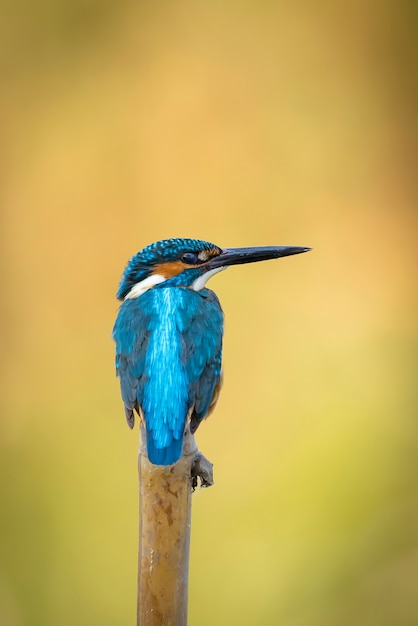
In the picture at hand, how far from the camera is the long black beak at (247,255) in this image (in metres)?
1.38

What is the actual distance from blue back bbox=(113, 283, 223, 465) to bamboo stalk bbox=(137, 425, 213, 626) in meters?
0.04

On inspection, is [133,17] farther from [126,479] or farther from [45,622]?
[45,622]

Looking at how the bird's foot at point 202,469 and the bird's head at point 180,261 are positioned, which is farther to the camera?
the bird's head at point 180,261

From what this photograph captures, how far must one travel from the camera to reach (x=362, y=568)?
2.09 meters

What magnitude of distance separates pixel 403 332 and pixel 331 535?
2.02ft

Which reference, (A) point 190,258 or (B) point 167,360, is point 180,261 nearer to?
(A) point 190,258

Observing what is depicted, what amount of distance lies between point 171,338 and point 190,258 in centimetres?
18

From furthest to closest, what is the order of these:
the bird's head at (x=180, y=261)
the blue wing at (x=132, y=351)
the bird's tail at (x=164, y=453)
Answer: the bird's head at (x=180, y=261) < the blue wing at (x=132, y=351) < the bird's tail at (x=164, y=453)

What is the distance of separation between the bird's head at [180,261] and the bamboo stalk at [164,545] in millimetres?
347

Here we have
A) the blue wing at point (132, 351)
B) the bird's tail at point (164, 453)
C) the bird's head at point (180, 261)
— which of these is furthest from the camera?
the bird's head at point (180, 261)

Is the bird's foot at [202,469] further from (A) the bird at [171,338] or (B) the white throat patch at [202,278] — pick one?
(B) the white throat patch at [202,278]

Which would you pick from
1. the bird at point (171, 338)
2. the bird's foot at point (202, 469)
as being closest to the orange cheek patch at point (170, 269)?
→ the bird at point (171, 338)

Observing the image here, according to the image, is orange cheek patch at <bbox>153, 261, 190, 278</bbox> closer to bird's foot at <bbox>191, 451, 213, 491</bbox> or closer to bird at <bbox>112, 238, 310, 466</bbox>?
bird at <bbox>112, 238, 310, 466</bbox>

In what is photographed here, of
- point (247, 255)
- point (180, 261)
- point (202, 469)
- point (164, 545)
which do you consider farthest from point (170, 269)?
Result: point (164, 545)
